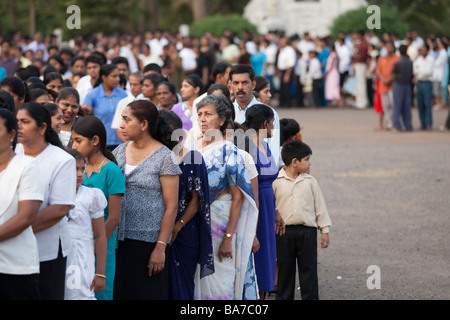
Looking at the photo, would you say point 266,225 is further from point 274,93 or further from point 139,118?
point 274,93

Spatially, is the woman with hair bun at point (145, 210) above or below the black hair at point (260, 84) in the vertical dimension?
below

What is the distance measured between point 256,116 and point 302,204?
872 millimetres

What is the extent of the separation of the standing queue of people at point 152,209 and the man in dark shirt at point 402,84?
11835 mm

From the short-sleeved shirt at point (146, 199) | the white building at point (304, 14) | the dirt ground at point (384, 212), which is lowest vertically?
the dirt ground at point (384, 212)

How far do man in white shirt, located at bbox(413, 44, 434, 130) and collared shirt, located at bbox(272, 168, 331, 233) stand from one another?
43.4 ft

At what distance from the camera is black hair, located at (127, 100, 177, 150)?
19.8 feet

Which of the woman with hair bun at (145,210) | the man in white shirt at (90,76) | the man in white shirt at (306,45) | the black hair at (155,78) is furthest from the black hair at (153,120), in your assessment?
the man in white shirt at (306,45)

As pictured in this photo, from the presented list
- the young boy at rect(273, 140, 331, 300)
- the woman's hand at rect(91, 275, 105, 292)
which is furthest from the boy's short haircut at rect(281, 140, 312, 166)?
the woman's hand at rect(91, 275, 105, 292)

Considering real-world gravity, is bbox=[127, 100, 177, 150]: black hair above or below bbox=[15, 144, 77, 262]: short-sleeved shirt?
above

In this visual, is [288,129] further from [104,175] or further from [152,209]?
[104,175]

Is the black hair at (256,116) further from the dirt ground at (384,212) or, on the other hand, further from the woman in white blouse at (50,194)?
the woman in white blouse at (50,194)

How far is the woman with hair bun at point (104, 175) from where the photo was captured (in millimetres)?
5773

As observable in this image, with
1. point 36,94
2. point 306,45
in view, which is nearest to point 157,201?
point 36,94

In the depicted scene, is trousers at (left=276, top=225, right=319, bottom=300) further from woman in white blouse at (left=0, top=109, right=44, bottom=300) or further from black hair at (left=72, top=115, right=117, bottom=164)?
woman in white blouse at (left=0, top=109, right=44, bottom=300)
